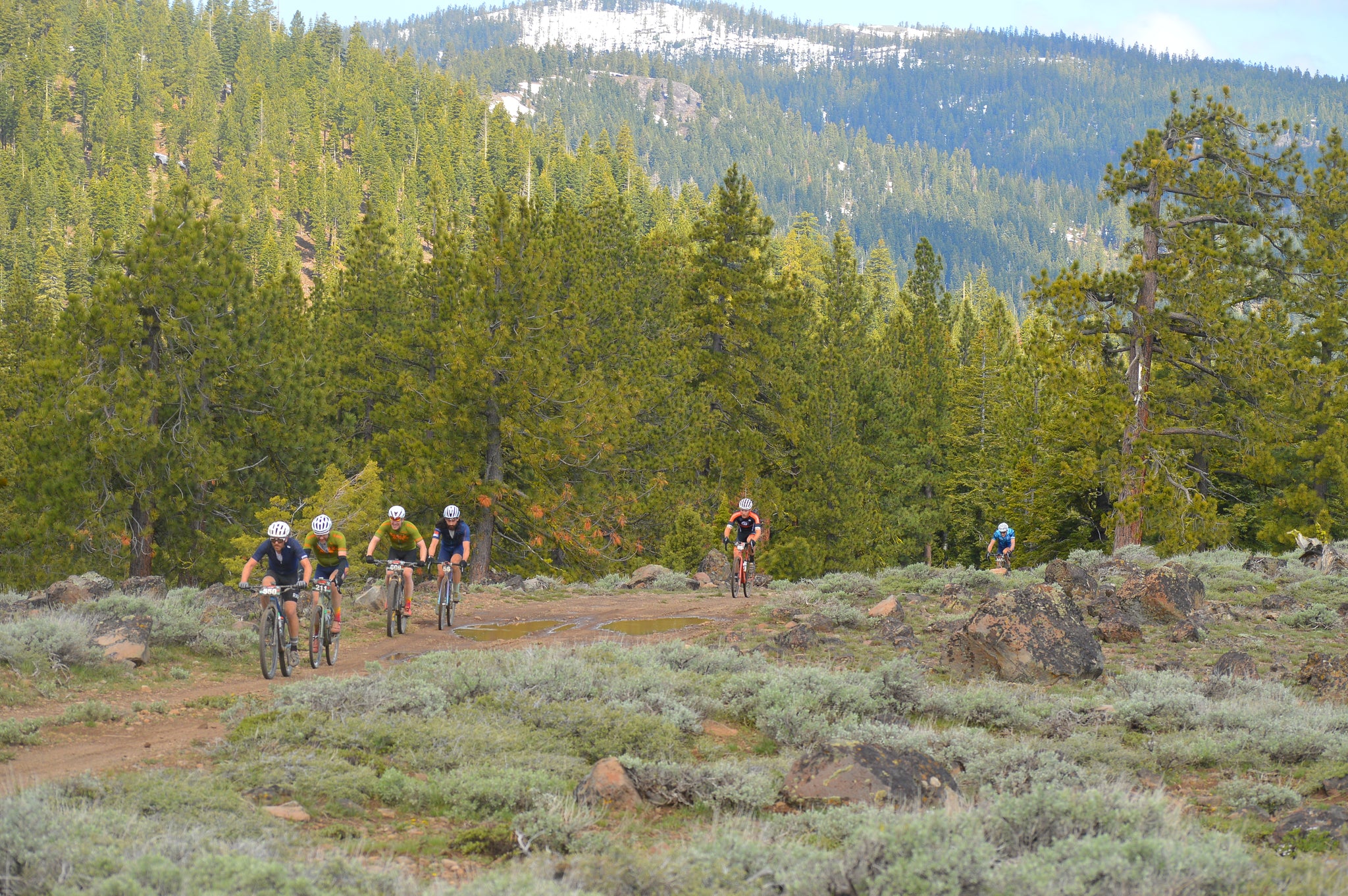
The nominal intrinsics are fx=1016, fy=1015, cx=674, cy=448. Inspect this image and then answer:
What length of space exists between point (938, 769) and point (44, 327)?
42691 millimetres

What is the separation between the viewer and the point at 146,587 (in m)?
18.0

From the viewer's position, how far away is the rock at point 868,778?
6.93 meters

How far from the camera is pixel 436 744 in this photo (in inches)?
327

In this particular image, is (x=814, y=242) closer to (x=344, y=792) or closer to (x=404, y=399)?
(x=404, y=399)

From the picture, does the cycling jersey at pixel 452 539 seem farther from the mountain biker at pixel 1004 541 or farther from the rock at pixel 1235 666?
the mountain biker at pixel 1004 541

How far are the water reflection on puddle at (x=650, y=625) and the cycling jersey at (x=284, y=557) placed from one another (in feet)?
19.0

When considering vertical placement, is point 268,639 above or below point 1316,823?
below

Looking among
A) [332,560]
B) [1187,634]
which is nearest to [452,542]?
[332,560]

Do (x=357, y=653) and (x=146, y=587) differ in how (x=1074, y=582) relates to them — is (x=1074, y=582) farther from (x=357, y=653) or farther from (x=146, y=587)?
(x=146, y=587)

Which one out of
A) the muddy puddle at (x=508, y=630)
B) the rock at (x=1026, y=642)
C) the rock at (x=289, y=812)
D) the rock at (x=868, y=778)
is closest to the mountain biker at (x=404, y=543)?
the muddy puddle at (x=508, y=630)

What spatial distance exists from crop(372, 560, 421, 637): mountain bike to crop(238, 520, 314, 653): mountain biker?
3.35 metres

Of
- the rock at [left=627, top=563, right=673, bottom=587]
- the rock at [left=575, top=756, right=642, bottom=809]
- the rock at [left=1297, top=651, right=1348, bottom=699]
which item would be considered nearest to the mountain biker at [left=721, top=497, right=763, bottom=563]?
the rock at [left=627, top=563, right=673, bottom=587]

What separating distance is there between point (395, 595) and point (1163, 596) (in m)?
11.8

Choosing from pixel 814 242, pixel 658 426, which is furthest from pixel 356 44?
pixel 658 426
